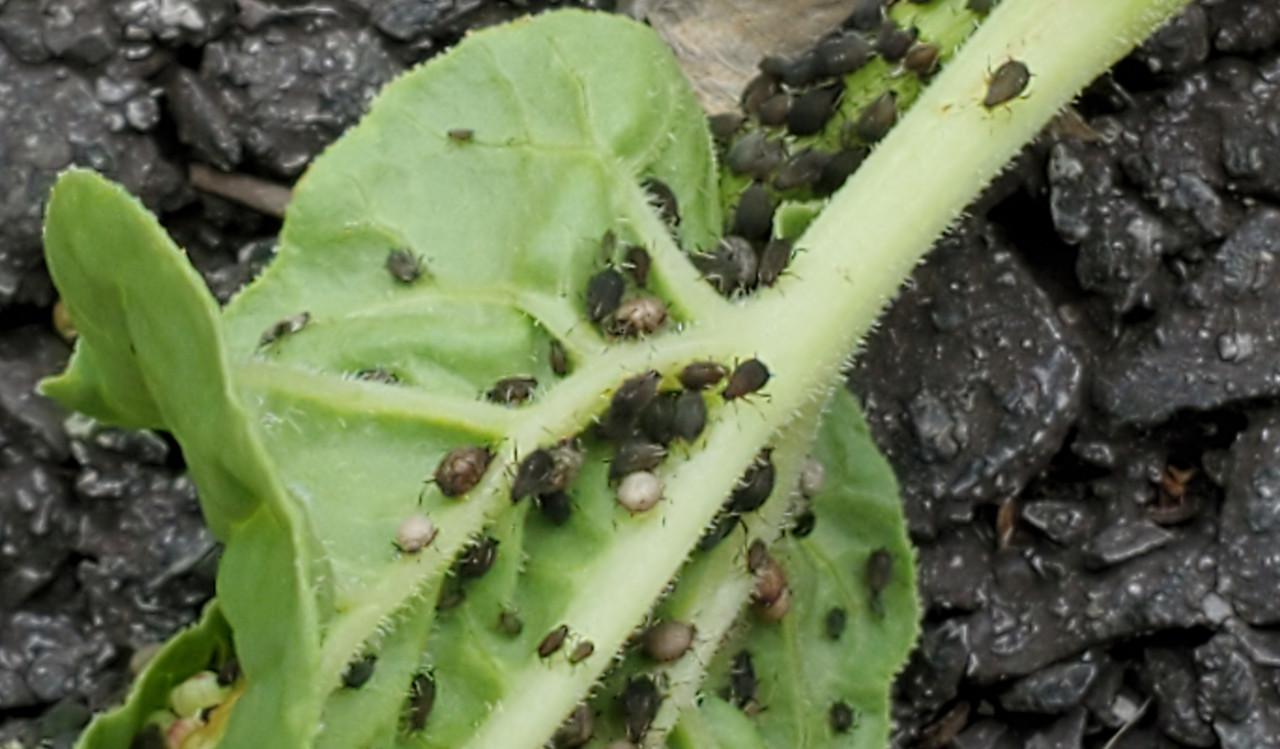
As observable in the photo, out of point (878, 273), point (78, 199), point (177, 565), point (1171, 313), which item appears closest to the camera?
point (78, 199)

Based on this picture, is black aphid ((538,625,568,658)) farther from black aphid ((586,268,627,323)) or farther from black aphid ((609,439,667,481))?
black aphid ((586,268,627,323))

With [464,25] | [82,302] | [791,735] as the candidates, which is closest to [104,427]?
[82,302]

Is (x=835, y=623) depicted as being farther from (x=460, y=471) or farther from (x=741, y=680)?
(x=460, y=471)

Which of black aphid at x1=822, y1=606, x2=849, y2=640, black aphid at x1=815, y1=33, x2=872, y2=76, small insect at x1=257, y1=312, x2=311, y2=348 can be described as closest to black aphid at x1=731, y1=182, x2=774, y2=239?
black aphid at x1=815, y1=33, x2=872, y2=76

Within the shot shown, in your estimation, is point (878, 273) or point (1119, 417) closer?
point (878, 273)

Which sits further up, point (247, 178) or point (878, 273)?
point (878, 273)

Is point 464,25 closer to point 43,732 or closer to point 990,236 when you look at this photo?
point 990,236
